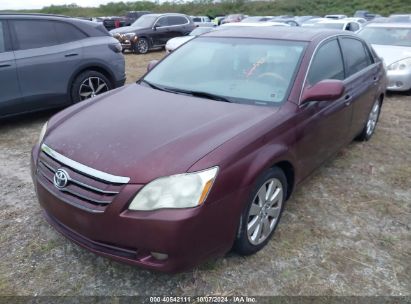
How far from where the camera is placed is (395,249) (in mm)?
2822

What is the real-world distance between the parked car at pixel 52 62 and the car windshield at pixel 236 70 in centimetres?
238

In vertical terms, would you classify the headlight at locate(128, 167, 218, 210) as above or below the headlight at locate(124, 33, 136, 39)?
above

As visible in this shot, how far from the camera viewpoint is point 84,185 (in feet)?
7.22

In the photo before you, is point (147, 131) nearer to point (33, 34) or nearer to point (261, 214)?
point (261, 214)

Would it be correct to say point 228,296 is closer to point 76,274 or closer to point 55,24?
point 76,274

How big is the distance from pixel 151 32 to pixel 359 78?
12501 millimetres

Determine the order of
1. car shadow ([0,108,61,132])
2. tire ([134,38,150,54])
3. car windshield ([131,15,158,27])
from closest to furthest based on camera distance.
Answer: car shadow ([0,108,61,132])
tire ([134,38,150,54])
car windshield ([131,15,158,27])

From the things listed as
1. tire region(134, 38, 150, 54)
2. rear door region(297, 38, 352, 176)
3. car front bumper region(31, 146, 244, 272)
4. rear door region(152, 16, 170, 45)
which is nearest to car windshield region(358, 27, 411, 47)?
rear door region(297, 38, 352, 176)

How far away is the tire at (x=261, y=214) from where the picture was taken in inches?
97.0

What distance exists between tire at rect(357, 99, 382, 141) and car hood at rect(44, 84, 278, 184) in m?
2.61

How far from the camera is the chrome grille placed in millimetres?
2119

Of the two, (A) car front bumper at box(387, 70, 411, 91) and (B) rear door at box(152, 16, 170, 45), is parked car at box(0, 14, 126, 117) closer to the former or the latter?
(A) car front bumper at box(387, 70, 411, 91)

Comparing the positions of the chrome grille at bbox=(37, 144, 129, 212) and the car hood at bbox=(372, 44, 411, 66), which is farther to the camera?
the car hood at bbox=(372, 44, 411, 66)

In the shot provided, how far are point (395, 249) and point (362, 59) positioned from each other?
2.45m
